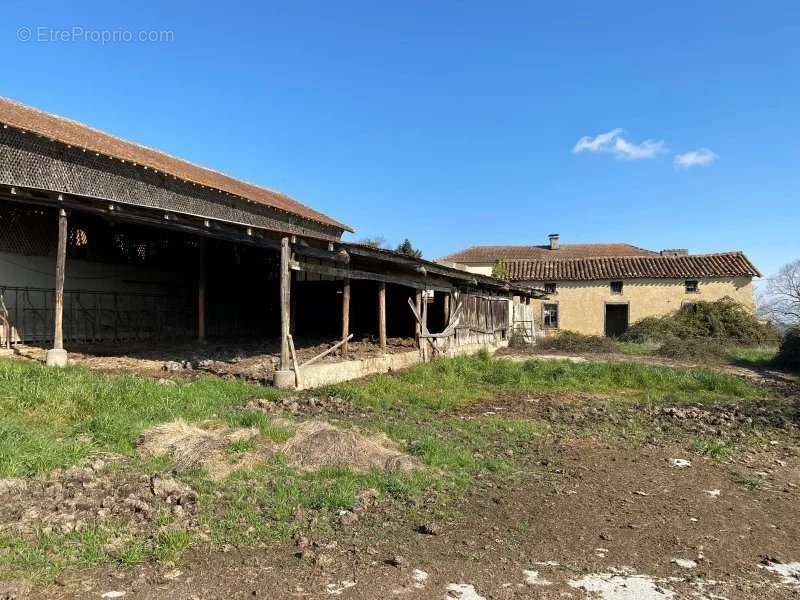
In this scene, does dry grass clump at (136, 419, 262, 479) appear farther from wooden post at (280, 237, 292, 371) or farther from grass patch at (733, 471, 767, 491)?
grass patch at (733, 471, 767, 491)

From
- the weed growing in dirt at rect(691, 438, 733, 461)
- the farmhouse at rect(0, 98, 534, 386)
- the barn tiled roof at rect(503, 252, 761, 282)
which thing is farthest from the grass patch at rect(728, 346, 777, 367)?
the weed growing in dirt at rect(691, 438, 733, 461)

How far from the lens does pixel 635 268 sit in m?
30.5

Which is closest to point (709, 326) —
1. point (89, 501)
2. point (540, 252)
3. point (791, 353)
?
point (791, 353)

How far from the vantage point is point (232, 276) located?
2059 centimetres

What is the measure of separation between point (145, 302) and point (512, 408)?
12.9m

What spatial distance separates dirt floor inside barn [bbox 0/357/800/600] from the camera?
346 cm

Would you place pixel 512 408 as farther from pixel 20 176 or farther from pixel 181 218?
pixel 20 176

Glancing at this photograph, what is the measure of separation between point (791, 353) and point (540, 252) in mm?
24055

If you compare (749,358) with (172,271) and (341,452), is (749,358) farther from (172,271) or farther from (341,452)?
(172,271)

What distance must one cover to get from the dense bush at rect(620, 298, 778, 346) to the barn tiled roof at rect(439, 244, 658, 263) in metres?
11.5

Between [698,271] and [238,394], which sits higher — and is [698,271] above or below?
above

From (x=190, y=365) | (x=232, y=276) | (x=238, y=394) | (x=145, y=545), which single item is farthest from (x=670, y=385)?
Result: (x=232, y=276)

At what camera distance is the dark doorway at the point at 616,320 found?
31.3 meters

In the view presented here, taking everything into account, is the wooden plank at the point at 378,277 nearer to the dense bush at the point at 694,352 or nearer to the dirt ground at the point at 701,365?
the dirt ground at the point at 701,365
